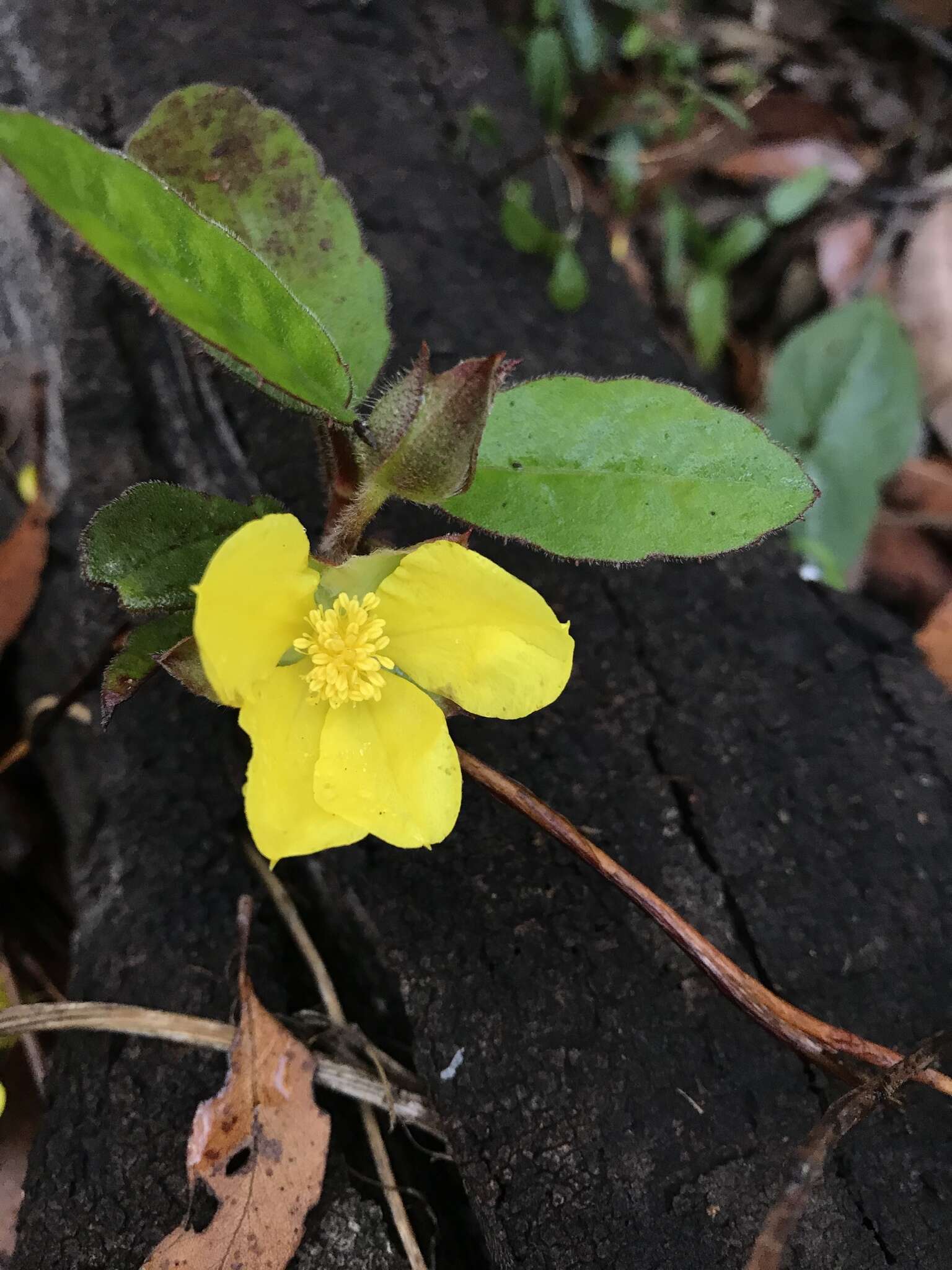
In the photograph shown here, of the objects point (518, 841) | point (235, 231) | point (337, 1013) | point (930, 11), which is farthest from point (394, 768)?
point (930, 11)

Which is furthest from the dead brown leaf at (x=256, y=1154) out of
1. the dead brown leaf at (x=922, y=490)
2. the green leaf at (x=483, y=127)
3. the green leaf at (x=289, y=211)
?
the dead brown leaf at (x=922, y=490)

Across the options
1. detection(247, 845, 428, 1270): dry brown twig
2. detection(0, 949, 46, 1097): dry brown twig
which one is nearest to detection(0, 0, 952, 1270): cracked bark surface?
detection(247, 845, 428, 1270): dry brown twig

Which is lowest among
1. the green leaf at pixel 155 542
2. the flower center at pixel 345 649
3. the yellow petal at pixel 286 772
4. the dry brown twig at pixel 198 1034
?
the dry brown twig at pixel 198 1034

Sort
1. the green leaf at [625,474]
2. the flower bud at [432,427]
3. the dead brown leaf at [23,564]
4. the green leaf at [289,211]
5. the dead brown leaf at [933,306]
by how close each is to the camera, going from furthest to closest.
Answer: the dead brown leaf at [933,306] → the dead brown leaf at [23,564] → the green leaf at [289,211] → the green leaf at [625,474] → the flower bud at [432,427]

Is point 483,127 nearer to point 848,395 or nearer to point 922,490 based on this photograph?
point 848,395

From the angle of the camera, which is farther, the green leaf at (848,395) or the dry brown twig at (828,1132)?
the green leaf at (848,395)

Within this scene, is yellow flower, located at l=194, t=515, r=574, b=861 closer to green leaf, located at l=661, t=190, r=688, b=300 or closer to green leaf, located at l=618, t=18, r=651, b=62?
green leaf, located at l=661, t=190, r=688, b=300

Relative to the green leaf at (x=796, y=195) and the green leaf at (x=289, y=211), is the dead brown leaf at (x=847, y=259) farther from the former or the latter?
the green leaf at (x=289, y=211)
